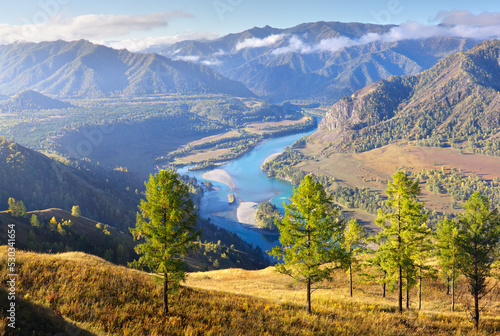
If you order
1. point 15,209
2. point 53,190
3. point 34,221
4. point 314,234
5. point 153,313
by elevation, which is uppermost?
point 53,190

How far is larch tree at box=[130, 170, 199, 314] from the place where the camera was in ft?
64.1

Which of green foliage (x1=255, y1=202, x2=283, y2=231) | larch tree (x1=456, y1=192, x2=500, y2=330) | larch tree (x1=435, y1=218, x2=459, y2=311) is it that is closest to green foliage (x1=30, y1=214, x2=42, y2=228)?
larch tree (x1=435, y1=218, x2=459, y2=311)

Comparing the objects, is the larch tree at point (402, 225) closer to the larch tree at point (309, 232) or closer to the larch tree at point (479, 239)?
the larch tree at point (479, 239)

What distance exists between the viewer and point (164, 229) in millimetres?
19625

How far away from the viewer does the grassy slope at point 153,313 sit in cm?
1616

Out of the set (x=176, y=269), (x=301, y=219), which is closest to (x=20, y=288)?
(x=176, y=269)

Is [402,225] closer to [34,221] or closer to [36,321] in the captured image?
[36,321]

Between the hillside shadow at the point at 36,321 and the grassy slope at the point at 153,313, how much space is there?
0.14 ft

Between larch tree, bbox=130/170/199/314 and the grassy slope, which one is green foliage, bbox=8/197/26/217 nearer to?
the grassy slope

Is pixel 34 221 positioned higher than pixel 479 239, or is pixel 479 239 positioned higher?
pixel 479 239

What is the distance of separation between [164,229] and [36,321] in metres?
7.90

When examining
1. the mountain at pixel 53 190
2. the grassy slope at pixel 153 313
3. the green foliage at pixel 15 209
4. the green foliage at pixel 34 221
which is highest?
the mountain at pixel 53 190

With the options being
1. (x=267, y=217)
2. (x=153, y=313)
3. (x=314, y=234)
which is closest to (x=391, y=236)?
(x=314, y=234)

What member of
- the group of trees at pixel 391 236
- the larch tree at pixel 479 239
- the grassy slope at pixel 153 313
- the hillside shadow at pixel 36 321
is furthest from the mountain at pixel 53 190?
the larch tree at pixel 479 239
